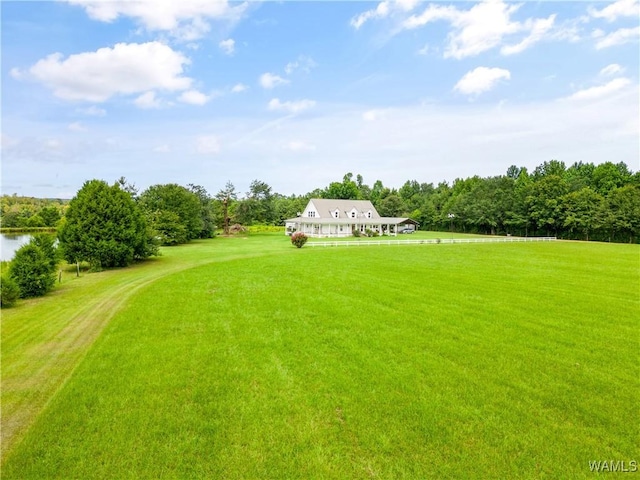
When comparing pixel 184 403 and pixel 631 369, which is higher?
pixel 184 403

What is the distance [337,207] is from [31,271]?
1644 inches

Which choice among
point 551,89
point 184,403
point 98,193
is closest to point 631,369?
point 184,403

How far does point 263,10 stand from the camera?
16859 millimetres

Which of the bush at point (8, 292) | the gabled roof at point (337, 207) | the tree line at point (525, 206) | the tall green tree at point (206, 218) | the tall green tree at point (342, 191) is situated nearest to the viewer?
the bush at point (8, 292)

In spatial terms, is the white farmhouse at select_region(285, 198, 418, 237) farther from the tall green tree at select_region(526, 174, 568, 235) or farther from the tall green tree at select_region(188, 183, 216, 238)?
the tall green tree at select_region(526, 174, 568, 235)

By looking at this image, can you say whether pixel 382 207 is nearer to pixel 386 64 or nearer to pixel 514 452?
pixel 386 64

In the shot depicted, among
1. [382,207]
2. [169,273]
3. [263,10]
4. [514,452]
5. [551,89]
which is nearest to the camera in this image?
[514,452]

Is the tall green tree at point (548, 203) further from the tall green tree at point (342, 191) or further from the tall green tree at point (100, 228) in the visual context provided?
the tall green tree at point (100, 228)

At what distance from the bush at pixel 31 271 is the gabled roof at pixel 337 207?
3845 centimetres

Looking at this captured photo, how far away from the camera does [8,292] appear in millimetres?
9656

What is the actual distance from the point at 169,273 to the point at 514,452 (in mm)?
15174

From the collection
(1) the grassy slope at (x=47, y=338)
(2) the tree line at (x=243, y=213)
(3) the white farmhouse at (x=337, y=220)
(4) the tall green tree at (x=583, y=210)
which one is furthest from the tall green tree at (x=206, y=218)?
(4) the tall green tree at (x=583, y=210)

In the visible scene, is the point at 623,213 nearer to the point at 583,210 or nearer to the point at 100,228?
the point at 583,210

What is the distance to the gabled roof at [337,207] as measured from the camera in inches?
1925
